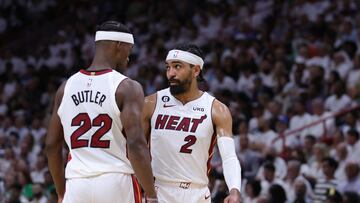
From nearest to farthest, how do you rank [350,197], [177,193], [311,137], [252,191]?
1. [177,193]
2. [350,197]
3. [252,191]
4. [311,137]

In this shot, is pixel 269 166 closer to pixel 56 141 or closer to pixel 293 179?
pixel 293 179

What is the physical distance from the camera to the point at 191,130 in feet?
23.0

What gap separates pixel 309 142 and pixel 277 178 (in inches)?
30.7

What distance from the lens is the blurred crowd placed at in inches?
462

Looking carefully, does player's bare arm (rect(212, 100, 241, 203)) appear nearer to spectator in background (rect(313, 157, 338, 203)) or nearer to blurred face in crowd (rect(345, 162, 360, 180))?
spectator in background (rect(313, 157, 338, 203))

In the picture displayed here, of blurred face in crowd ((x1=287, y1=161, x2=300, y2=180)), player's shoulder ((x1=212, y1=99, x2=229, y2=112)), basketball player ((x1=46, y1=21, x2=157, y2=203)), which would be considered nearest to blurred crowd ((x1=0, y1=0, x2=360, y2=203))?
blurred face in crowd ((x1=287, y1=161, x2=300, y2=180))

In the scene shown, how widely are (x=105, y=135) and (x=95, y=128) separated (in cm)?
9

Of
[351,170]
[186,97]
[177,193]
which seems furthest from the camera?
[351,170]

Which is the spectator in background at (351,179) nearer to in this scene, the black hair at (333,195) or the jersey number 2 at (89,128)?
the black hair at (333,195)

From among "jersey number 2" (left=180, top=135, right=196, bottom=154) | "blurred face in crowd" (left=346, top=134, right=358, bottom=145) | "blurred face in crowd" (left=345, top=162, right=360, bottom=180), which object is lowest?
"blurred face in crowd" (left=345, top=162, right=360, bottom=180)

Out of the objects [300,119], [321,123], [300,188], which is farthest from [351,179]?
[300,119]

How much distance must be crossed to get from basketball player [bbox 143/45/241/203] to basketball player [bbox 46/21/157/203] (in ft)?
2.94

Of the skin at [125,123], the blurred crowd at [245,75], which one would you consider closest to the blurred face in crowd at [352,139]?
the blurred crowd at [245,75]

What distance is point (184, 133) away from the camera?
702 centimetres
